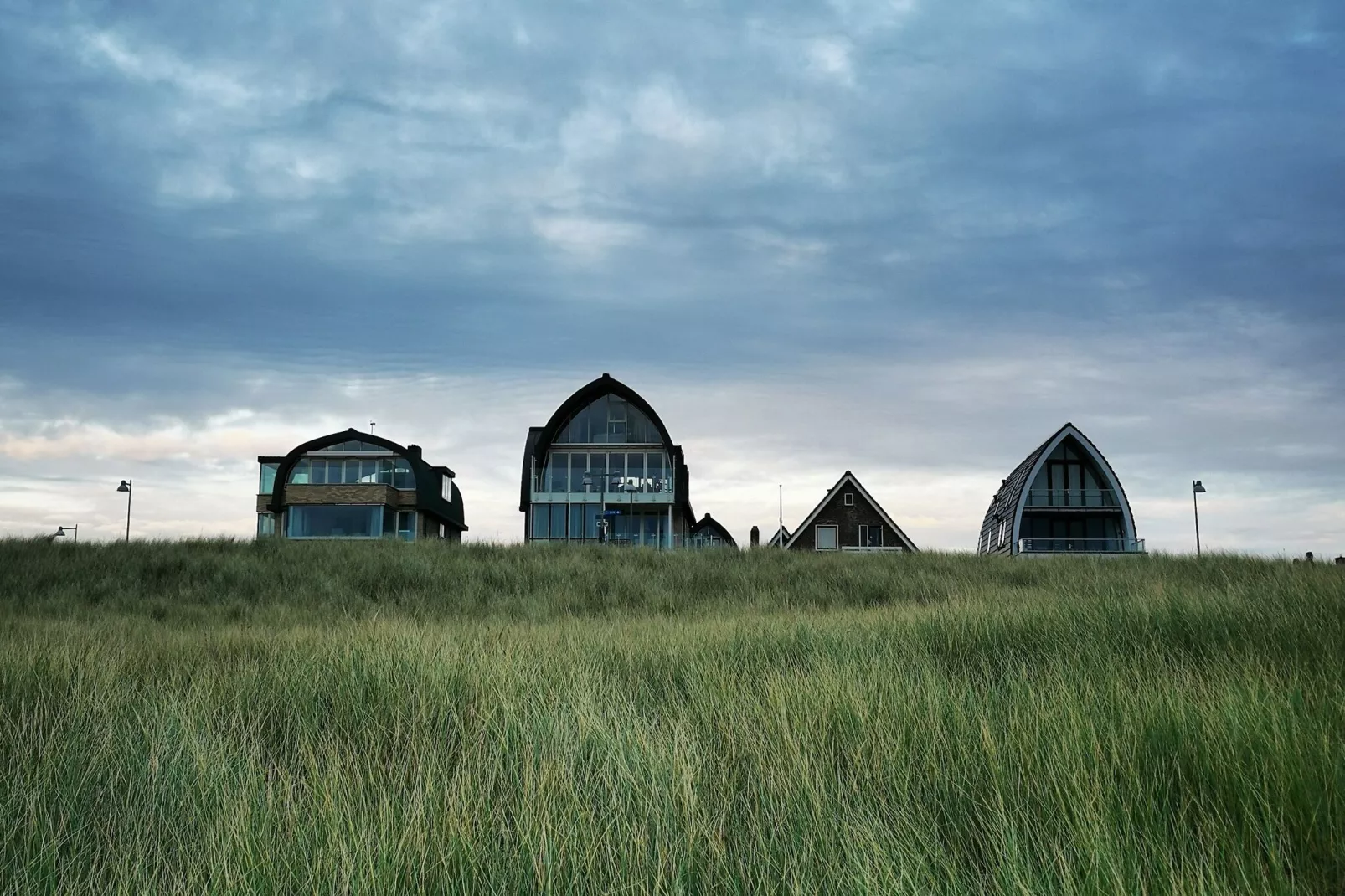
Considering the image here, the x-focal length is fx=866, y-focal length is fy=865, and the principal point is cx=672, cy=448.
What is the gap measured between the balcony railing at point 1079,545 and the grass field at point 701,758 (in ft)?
110

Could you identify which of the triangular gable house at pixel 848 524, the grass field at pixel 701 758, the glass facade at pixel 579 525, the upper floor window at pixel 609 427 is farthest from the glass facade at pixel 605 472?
the grass field at pixel 701 758

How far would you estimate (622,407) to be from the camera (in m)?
39.7

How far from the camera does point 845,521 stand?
133 feet

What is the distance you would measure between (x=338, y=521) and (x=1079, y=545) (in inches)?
1393

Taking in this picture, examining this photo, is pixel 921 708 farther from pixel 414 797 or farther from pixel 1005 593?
pixel 1005 593

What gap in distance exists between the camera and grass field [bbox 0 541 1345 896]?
3018 millimetres

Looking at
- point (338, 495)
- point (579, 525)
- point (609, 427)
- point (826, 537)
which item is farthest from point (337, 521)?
point (826, 537)

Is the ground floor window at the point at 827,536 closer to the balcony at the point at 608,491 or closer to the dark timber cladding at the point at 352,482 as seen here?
the balcony at the point at 608,491

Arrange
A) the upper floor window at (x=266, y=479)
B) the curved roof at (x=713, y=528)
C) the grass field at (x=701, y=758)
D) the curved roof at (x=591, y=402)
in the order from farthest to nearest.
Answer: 1. the curved roof at (x=713, y=528)
2. the upper floor window at (x=266, y=479)
3. the curved roof at (x=591, y=402)
4. the grass field at (x=701, y=758)

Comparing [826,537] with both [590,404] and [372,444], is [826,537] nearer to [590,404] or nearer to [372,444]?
[590,404]

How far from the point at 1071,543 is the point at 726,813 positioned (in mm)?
43389

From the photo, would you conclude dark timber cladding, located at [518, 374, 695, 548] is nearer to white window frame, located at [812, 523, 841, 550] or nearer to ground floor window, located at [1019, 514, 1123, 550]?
white window frame, located at [812, 523, 841, 550]

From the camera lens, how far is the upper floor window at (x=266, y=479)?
4416 cm

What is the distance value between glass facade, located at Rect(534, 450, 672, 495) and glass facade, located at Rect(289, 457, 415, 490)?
765 centimetres
